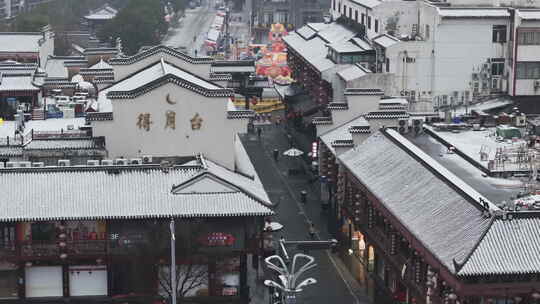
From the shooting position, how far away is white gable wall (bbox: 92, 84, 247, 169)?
66375 millimetres

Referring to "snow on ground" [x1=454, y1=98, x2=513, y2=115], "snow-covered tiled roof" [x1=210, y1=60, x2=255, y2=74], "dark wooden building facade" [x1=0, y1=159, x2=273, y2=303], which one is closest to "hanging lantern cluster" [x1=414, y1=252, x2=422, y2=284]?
"dark wooden building facade" [x1=0, y1=159, x2=273, y2=303]

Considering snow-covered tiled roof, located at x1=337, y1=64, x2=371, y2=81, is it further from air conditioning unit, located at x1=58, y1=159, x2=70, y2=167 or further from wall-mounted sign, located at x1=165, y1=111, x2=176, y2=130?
air conditioning unit, located at x1=58, y1=159, x2=70, y2=167

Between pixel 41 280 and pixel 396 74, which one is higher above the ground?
pixel 396 74

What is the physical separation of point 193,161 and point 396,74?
107ft

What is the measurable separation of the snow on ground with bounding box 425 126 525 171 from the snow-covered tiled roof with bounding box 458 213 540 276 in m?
12.1

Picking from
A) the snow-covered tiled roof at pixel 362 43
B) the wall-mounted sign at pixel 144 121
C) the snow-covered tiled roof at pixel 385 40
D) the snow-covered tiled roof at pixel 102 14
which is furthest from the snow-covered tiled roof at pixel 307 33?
the snow-covered tiled roof at pixel 102 14

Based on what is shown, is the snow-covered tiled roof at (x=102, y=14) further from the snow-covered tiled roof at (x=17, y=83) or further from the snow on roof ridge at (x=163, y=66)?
the snow on roof ridge at (x=163, y=66)

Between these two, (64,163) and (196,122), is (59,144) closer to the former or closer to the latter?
(64,163)

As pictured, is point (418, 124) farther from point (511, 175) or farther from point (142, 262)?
point (142, 262)

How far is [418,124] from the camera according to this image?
74.2m

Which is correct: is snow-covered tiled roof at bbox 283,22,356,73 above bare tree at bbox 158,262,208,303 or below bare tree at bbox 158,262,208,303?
above

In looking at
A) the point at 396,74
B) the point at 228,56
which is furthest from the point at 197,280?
the point at 228,56

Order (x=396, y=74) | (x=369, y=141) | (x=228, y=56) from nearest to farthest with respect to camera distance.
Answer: (x=369, y=141), (x=396, y=74), (x=228, y=56)

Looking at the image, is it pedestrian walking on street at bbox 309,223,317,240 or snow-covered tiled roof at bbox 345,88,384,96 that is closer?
pedestrian walking on street at bbox 309,223,317,240
